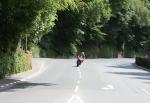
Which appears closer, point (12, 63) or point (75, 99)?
point (75, 99)

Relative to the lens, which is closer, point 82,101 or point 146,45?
point 82,101

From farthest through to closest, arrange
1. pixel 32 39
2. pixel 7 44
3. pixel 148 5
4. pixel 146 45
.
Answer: pixel 148 5 < pixel 146 45 < pixel 32 39 < pixel 7 44

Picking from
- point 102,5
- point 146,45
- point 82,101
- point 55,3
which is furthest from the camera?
point 102,5

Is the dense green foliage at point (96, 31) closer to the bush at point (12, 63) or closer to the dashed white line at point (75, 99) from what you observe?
the bush at point (12, 63)

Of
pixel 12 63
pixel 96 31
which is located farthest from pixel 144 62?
pixel 96 31

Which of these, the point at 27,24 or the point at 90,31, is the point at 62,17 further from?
the point at 27,24

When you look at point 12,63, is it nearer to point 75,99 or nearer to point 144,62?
point 75,99

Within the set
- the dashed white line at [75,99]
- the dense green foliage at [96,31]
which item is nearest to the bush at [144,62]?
the dense green foliage at [96,31]

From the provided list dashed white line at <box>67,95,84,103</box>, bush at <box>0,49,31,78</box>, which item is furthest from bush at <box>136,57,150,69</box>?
dashed white line at <box>67,95,84,103</box>

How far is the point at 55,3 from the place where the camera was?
30.6 metres

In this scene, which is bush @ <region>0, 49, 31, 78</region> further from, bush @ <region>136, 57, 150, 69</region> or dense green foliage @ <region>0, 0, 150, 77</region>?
bush @ <region>136, 57, 150, 69</region>

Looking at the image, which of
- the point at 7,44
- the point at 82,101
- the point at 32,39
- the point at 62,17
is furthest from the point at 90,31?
the point at 82,101

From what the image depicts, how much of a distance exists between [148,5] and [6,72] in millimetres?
78898

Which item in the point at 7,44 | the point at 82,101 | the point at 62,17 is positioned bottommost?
the point at 82,101
